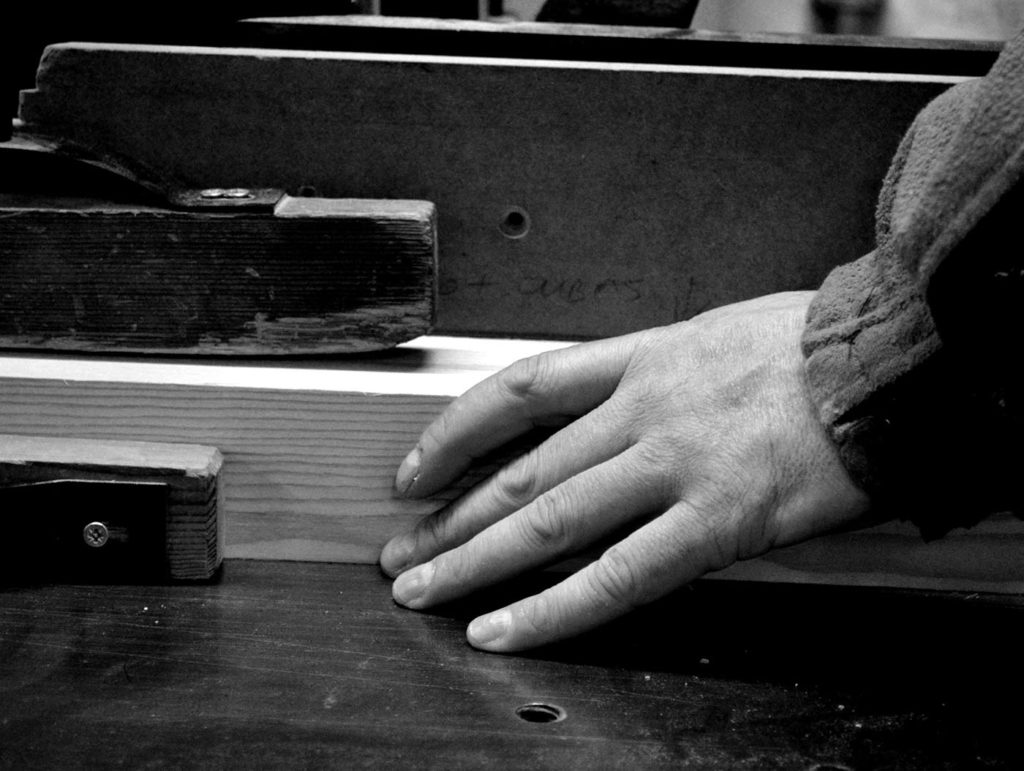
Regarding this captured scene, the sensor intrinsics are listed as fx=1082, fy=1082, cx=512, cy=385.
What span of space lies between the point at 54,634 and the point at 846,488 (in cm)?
58

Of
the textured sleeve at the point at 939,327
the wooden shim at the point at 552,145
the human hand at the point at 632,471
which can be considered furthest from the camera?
the wooden shim at the point at 552,145

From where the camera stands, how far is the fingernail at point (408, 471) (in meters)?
0.87

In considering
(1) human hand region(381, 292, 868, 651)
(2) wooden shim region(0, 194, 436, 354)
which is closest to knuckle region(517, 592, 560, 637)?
(1) human hand region(381, 292, 868, 651)

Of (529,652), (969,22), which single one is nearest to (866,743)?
(529,652)

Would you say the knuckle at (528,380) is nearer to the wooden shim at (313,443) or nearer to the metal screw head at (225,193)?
the wooden shim at (313,443)

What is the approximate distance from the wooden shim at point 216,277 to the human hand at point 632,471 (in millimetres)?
127

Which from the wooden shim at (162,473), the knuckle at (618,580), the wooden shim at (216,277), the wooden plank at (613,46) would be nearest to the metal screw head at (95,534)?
the wooden shim at (162,473)

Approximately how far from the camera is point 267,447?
0.89 metres

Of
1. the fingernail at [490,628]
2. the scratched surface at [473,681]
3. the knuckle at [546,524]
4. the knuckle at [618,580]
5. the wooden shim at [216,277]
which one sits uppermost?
the wooden shim at [216,277]

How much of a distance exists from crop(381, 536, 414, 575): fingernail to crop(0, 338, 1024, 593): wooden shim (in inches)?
0.6

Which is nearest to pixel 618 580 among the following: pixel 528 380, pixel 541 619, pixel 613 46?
pixel 541 619

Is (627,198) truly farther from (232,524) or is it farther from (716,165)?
(232,524)

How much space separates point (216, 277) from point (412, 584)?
0.30 m

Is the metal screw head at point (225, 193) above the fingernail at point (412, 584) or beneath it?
above
